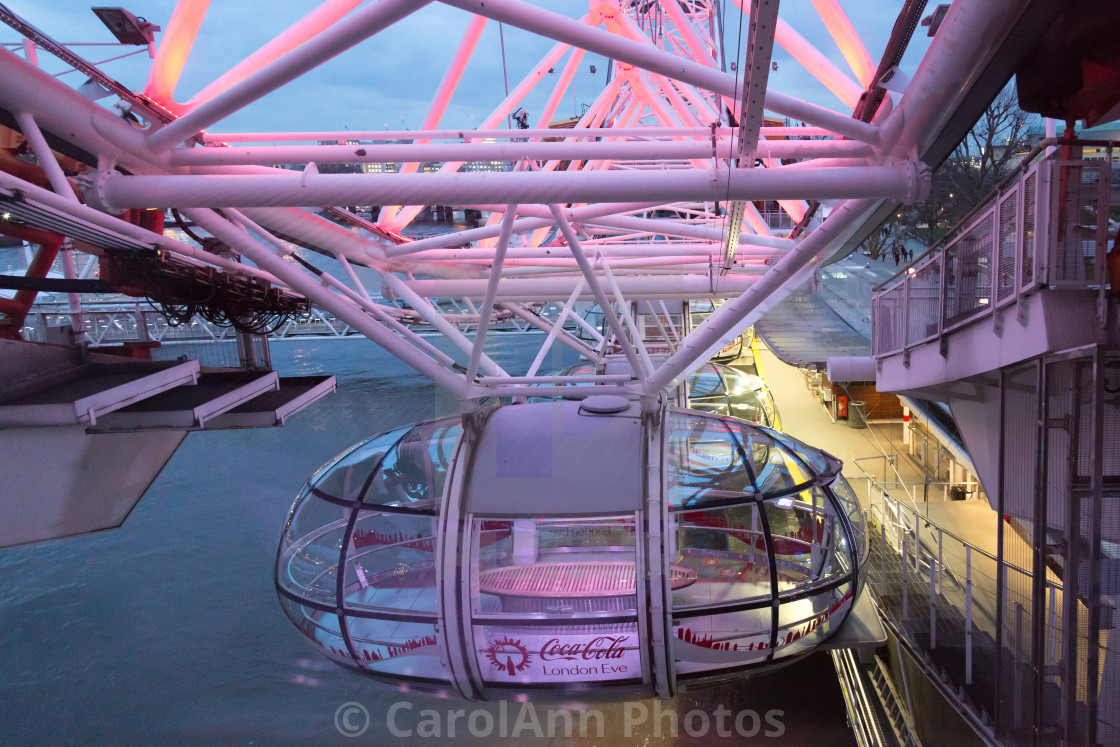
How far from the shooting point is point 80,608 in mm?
13914

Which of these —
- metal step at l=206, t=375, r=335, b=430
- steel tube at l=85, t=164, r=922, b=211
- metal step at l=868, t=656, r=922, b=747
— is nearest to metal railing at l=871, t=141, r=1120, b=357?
steel tube at l=85, t=164, r=922, b=211

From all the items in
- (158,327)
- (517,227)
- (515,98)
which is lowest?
(517,227)

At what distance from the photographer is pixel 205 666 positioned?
1180 centimetres

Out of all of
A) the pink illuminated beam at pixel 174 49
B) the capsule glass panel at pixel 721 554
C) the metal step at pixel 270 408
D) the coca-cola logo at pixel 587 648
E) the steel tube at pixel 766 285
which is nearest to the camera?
the pink illuminated beam at pixel 174 49

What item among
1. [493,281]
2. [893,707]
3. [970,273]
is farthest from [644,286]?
[893,707]

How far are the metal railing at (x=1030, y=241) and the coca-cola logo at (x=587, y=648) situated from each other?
3.99 meters

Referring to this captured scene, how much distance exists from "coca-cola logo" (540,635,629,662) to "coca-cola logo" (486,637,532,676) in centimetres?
17

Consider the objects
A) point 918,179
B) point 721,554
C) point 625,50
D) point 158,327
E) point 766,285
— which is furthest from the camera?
point 158,327

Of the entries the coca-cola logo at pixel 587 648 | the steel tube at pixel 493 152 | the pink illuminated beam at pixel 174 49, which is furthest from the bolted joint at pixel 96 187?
the coca-cola logo at pixel 587 648

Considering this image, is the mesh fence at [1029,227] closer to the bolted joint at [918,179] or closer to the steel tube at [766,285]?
the bolted joint at [918,179]

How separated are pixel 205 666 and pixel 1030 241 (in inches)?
561

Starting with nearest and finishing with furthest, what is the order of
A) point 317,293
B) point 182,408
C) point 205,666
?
1. point 317,293
2. point 182,408
3. point 205,666

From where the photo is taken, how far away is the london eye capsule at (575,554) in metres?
4.97

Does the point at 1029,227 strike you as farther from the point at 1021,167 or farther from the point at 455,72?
the point at 455,72
